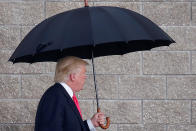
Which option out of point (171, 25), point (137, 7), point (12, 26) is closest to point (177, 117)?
point (171, 25)

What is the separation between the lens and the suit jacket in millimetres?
2723

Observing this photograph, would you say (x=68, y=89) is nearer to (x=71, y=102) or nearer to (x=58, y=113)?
(x=71, y=102)

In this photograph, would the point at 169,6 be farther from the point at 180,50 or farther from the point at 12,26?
the point at 12,26

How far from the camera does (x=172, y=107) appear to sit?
177 inches

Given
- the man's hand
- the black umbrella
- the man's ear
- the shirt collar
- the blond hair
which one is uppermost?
the black umbrella

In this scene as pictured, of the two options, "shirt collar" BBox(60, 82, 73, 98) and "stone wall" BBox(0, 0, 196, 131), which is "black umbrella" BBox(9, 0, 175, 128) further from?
"stone wall" BBox(0, 0, 196, 131)

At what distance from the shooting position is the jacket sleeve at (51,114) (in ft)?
8.91

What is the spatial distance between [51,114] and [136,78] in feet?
6.27

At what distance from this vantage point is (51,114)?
2.73 meters

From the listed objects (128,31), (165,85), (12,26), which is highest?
(12,26)

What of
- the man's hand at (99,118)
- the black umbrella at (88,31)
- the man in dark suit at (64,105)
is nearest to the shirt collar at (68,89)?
the man in dark suit at (64,105)

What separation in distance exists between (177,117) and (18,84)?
1.85 meters

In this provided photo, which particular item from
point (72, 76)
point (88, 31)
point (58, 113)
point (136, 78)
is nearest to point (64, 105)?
point (58, 113)

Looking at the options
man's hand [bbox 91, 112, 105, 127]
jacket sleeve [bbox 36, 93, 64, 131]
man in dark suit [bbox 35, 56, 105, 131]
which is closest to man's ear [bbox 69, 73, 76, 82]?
man in dark suit [bbox 35, 56, 105, 131]
